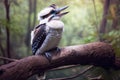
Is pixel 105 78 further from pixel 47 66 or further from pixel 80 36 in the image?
pixel 80 36

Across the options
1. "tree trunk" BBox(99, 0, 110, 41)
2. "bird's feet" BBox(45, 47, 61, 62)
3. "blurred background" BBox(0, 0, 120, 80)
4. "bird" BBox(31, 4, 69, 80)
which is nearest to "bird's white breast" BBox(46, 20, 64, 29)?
"bird" BBox(31, 4, 69, 80)

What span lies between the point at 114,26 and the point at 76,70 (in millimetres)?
686

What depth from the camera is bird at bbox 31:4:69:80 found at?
1476mm

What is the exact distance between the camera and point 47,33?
1.48 meters

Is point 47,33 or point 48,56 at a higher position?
point 47,33

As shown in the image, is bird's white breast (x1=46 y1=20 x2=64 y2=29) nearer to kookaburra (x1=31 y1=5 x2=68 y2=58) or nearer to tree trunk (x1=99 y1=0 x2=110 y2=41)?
kookaburra (x1=31 y1=5 x2=68 y2=58)

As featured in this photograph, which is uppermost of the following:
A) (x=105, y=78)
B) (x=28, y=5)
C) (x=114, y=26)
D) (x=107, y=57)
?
(x=28, y=5)

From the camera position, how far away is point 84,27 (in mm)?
2518

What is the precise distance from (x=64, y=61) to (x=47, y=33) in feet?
0.71

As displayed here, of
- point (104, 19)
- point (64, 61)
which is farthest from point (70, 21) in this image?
point (64, 61)

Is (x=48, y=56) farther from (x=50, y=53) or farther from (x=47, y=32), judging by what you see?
(x=47, y=32)

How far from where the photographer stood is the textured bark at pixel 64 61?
1389 millimetres

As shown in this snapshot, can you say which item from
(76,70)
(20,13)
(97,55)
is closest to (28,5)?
(20,13)

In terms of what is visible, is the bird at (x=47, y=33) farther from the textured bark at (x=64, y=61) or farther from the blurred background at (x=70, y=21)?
the blurred background at (x=70, y=21)
